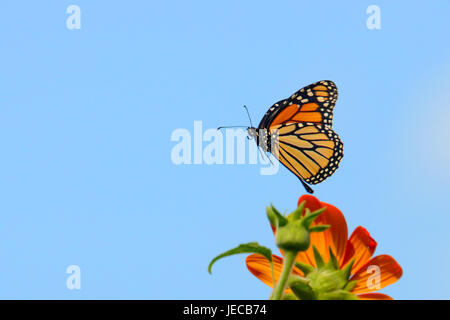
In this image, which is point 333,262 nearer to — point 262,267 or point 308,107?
point 262,267

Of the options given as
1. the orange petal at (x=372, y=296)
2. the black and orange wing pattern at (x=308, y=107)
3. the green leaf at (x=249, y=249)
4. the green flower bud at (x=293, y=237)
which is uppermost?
the black and orange wing pattern at (x=308, y=107)

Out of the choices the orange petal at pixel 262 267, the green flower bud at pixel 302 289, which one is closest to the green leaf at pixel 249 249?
the green flower bud at pixel 302 289

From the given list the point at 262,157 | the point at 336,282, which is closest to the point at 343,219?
the point at 336,282

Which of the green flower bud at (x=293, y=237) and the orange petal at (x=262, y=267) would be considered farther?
the orange petal at (x=262, y=267)

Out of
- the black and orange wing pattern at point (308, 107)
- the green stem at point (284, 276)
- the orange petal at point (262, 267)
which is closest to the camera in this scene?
the green stem at point (284, 276)

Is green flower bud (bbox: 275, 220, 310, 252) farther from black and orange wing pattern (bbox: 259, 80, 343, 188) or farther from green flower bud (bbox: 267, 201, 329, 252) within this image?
black and orange wing pattern (bbox: 259, 80, 343, 188)

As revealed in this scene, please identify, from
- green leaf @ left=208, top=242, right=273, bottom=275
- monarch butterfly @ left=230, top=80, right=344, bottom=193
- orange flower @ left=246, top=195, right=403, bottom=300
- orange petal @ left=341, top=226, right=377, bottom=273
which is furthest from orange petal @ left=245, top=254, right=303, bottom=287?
monarch butterfly @ left=230, top=80, right=344, bottom=193

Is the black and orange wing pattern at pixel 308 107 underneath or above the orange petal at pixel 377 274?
above

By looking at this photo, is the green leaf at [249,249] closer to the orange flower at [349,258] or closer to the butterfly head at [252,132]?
the orange flower at [349,258]
